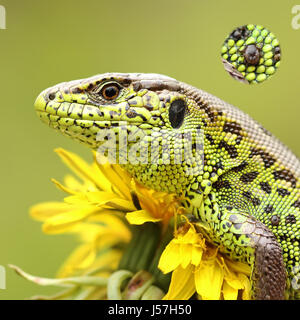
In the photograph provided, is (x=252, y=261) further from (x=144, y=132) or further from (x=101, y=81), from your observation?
(x=101, y=81)

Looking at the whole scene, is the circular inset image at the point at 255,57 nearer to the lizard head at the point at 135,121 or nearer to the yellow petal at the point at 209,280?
the lizard head at the point at 135,121

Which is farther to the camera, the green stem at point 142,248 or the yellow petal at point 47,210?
the yellow petal at point 47,210

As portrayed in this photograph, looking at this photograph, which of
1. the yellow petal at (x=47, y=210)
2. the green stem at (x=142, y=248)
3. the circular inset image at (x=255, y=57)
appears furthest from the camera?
the yellow petal at (x=47, y=210)

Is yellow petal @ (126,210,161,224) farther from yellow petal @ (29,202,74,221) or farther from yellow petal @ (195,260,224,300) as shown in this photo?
yellow petal @ (29,202,74,221)

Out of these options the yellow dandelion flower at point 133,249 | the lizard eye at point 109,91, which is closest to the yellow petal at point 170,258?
the yellow dandelion flower at point 133,249

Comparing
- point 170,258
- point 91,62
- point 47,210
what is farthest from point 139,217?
point 91,62

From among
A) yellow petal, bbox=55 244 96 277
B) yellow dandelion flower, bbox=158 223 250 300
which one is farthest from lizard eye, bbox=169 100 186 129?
yellow petal, bbox=55 244 96 277
